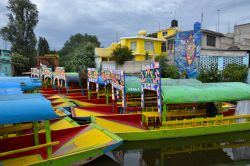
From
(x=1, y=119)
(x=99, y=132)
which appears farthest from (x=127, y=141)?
(x=1, y=119)

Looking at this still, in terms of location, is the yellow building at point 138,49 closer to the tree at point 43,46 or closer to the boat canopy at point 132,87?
the tree at point 43,46

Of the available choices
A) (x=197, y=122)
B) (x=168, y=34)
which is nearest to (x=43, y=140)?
(x=197, y=122)

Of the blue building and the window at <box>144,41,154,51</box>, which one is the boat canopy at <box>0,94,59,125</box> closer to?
the blue building

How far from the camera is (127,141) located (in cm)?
940

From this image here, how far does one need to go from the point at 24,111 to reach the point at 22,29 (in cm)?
3767

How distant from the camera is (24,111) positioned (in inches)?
208

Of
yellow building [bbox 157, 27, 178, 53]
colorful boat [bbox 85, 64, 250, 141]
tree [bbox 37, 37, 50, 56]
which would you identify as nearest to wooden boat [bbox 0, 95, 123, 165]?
colorful boat [bbox 85, 64, 250, 141]

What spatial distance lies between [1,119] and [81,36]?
61.1 metres

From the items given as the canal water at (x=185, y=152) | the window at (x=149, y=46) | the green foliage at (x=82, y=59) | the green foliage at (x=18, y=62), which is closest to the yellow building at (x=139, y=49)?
the window at (x=149, y=46)

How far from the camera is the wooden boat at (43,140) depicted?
5332mm

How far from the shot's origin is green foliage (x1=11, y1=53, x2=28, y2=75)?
35094 millimetres

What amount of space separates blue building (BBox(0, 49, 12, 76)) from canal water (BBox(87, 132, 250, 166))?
2705cm

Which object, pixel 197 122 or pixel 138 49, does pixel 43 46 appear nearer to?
pixel 138 49

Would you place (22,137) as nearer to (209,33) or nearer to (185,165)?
(185,165)
